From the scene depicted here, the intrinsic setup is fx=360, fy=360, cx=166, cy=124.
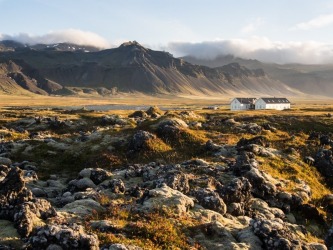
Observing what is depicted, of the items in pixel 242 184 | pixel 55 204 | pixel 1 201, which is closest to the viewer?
pixel 1 201

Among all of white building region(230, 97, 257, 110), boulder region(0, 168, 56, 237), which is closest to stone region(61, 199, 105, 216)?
boulder region(0, 168, 56, 237)

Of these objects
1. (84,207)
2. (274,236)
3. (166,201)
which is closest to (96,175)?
(84,207)

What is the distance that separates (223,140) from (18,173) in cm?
3684

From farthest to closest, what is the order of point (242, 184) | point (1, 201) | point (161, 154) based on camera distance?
1. point (161, 154)
2. point (242, 184)
3. point (1, 201)

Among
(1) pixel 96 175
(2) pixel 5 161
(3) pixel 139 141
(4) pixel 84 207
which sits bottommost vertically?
(2) pixel 5 161

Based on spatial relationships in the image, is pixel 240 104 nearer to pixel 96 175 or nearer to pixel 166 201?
pixel 96 175

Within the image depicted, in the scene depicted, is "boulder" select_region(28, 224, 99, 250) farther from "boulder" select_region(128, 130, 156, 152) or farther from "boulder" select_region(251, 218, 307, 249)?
"boulder" select_region(128, 130, 156, 152)

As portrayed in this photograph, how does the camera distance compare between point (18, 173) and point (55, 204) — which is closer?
point (18, 173)

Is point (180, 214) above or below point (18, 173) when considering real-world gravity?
below

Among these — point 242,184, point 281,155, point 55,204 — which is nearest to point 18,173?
point 55,204

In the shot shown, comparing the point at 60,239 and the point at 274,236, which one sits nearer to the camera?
the point at 60,239

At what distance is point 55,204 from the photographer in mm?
28969

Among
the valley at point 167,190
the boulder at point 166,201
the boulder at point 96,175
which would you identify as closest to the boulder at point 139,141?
the valley at point 167,190

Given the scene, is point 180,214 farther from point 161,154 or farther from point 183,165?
point 161,154
